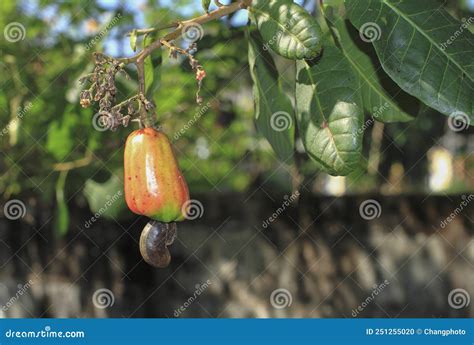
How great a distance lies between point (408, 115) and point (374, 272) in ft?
6.99

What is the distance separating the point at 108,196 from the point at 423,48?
4.39 ft

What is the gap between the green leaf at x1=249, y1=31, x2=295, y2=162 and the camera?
1.43 meters

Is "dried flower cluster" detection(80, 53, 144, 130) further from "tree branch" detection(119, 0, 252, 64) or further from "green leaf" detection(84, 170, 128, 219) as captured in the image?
"green leaf" detection(84, 170, 128, 219)

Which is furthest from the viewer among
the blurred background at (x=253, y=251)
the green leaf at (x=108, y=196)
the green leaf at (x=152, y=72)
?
the blurred background at (x=253, y=251)

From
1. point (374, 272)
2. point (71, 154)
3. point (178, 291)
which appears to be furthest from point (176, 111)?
point (374, 272)

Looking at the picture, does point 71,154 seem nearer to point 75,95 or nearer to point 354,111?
point 75,95

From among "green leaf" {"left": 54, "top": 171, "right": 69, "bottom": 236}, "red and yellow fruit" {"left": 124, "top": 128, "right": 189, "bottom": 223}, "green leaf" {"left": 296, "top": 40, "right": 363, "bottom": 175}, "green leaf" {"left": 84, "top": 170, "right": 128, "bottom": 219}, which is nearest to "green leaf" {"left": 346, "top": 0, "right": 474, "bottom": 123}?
"green leaf" {"left": 296, "top": 40, "right": 363, "bottom": 175}

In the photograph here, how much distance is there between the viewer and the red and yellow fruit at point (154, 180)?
3.76 feet

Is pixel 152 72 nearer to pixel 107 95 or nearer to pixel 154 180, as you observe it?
pixel 107 95

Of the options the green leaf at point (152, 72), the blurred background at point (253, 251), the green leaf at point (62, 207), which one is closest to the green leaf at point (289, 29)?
the green leaf at point (152, 72)

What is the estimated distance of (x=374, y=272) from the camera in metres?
3.40

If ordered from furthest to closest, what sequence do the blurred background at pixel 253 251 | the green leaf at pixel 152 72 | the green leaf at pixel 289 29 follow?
1. the blurred background at pixel 253 251
2. the green leaf at pixel 152 72
3. the green leaf at pixel 289 29

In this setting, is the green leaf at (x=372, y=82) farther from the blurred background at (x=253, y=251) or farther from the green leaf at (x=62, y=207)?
the blurred background at (x=253, y=251)

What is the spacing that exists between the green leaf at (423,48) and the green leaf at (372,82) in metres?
0.15
